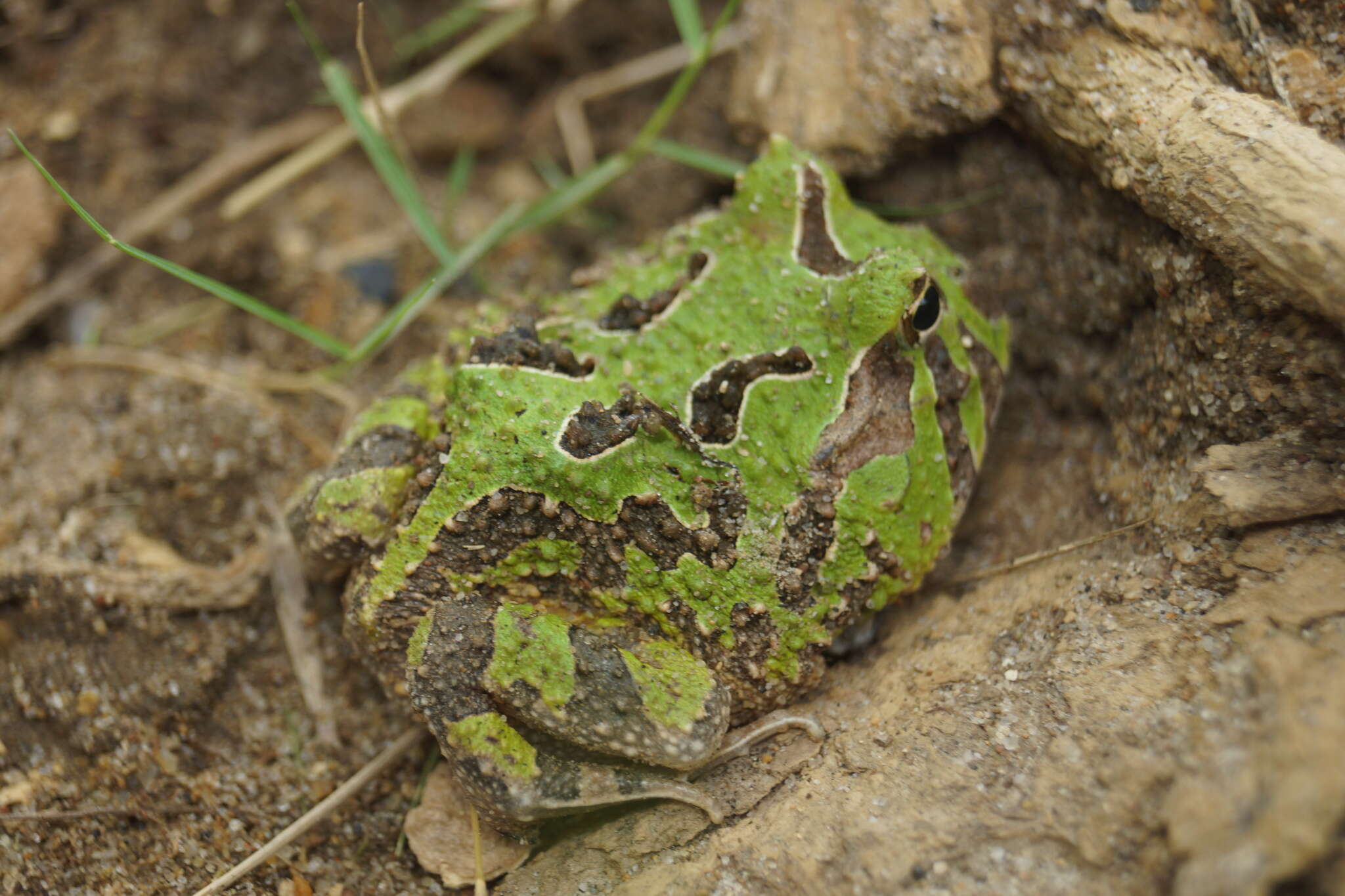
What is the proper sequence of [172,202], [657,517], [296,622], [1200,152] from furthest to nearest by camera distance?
[172,202]
[296,622]
[657,517]
[1200,152]

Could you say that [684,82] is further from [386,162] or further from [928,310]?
[928,310]

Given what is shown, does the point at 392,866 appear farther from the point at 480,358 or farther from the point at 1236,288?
the point at 1236,288

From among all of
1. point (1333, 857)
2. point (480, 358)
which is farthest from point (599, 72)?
point (1333, 857)

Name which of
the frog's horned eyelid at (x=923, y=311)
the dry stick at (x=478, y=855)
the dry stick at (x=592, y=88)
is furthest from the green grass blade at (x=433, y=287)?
the dry stick at (x=478, y=855)

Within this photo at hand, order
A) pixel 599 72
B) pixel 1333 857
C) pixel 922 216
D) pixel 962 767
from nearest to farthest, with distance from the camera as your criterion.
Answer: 1. pixel 1333 857
2. pixel 962 767
3. pixel 922 216
4. pixel 599 72

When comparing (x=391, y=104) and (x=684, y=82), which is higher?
(x=684, y=82)

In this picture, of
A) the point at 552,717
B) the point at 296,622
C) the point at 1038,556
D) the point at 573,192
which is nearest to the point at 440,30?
the point at 573,192
